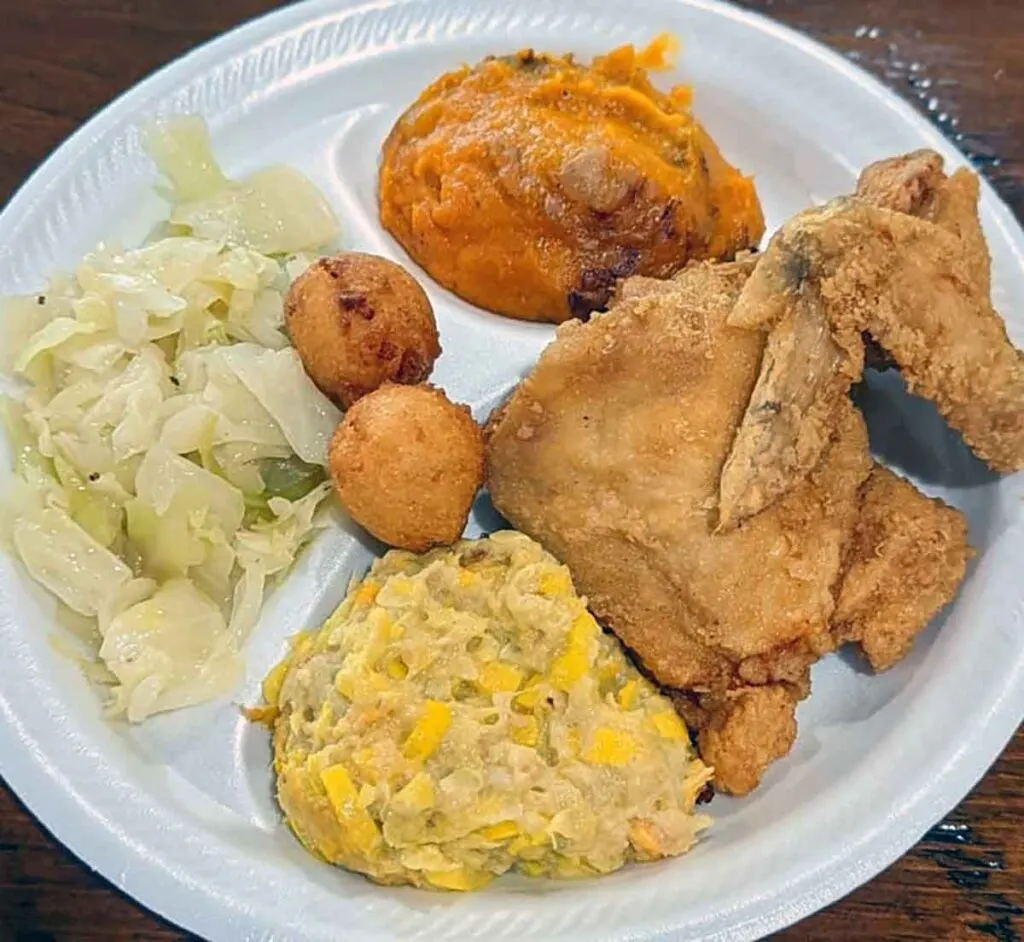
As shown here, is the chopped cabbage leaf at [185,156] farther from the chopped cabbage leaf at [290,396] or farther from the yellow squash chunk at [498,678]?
the yellow squash chunk at [498,678]

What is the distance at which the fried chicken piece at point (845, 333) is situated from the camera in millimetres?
1949

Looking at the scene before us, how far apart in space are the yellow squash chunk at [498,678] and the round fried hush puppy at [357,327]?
0.60 metres

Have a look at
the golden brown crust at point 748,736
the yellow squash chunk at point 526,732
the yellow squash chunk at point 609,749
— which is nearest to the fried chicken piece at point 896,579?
the golden brown crust at point 748,736

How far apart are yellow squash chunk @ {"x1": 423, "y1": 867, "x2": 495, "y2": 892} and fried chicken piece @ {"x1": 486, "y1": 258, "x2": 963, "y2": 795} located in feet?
1.49

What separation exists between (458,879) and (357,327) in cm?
101

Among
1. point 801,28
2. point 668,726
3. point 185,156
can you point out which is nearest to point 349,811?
point 668,726

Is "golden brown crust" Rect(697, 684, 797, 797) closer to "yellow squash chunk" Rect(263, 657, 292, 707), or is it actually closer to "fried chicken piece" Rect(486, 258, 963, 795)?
"fried chicken piece" Rect(486, 258, 963, 795)

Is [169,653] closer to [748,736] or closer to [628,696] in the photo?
[628,696]

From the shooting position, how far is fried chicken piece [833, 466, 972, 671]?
2.05m

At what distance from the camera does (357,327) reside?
217 centimetres

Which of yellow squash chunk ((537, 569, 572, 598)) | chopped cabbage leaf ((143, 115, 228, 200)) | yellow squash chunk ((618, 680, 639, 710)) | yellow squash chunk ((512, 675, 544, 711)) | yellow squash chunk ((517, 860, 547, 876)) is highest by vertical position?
chopped cabbage leaf ((143, 115, 228, 200))

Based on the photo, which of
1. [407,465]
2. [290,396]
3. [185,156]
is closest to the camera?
[407,465]

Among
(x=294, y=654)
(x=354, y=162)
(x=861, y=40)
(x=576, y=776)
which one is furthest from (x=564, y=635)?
(x=861, y=40)

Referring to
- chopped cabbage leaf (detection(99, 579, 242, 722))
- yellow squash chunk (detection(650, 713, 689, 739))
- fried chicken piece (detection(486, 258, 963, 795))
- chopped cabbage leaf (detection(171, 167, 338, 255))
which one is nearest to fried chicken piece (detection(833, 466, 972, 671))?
fried chicken piece (detection(486, 258, 963, 795))
